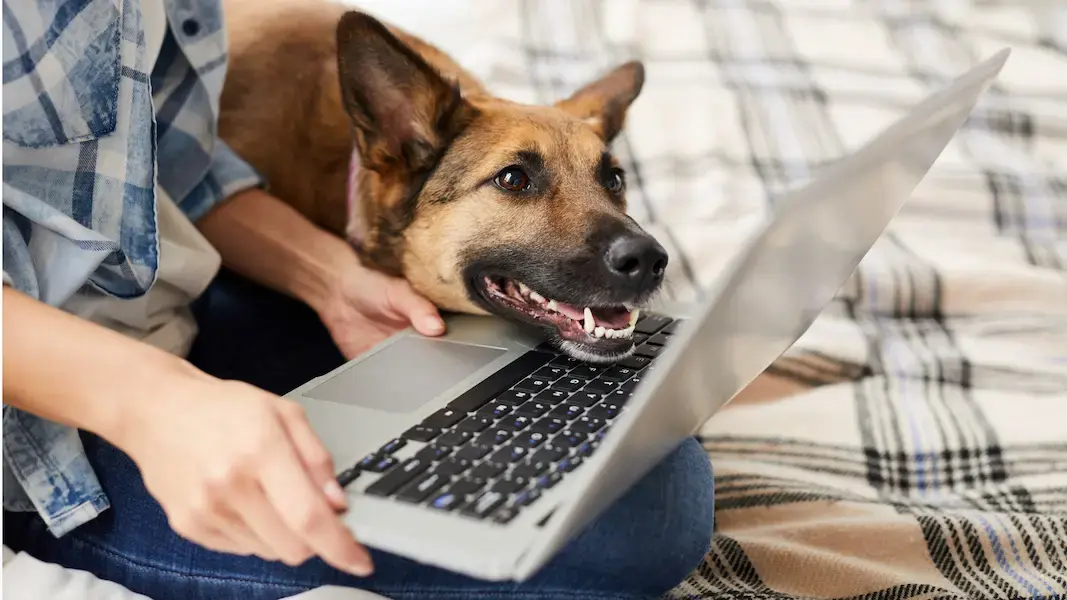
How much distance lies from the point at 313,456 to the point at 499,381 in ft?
1.07

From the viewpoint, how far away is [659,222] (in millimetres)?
2051

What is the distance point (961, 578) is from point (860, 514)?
0.15 meters

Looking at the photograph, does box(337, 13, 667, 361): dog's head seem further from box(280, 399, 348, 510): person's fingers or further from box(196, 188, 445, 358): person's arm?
box(280, 399, 348, 510): person's fingers

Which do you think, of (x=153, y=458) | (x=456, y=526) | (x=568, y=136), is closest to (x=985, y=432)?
(x=568, y=136)

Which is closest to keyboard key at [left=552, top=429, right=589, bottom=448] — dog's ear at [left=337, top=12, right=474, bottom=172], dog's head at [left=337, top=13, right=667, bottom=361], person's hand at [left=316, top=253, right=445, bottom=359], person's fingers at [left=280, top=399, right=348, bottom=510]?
person's fingers at [left=280, top=399, right=348, bottom=510]

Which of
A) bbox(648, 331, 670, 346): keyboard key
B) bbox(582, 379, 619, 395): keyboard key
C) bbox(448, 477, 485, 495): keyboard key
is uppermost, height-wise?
bbox(448, 477, 485, 495): keyboard key

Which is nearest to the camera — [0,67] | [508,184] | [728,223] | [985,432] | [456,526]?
[456,526]

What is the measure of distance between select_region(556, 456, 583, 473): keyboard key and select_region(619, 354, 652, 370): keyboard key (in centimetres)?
30

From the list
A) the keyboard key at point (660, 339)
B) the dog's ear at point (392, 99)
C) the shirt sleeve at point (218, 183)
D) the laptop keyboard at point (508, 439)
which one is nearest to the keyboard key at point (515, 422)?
the laptop keyboard at point (508, 439)

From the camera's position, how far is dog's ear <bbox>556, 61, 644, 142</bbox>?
1608 millimetres

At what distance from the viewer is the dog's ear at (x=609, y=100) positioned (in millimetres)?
1608

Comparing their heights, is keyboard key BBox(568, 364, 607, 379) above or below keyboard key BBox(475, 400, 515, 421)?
below

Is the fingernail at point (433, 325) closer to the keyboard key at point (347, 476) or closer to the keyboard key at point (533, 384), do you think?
the keyboard key at point (533, 384)

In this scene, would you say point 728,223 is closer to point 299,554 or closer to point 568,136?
point 568,136
